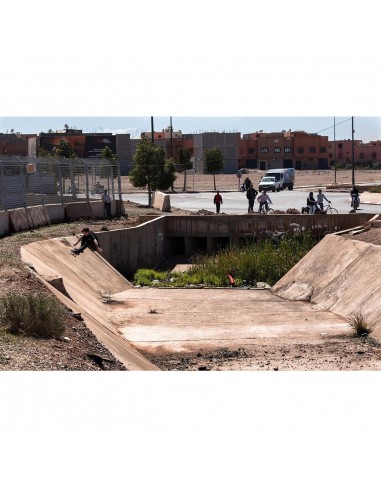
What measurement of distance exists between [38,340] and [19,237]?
16.1m

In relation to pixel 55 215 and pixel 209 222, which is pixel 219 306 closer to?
pixel 55 215

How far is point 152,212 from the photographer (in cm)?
4325

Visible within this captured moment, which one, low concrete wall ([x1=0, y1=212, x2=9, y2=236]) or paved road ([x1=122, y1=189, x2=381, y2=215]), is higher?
low concrete wall ([x1=0, y1=212, x2=9, y2=236])

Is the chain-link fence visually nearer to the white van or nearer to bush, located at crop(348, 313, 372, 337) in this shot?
bush, located at crop(348, 313, 372, 337)

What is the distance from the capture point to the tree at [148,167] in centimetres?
5488

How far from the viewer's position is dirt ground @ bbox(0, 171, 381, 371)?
12.0 metres

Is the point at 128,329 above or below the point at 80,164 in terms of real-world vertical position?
below

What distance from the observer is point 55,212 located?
1405 inches

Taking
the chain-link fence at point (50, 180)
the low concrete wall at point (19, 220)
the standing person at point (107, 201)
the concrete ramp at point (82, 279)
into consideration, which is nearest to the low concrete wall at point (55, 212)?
the chain-link fence at point (50, 180)

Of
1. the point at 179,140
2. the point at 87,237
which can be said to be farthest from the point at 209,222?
the point at 179,140

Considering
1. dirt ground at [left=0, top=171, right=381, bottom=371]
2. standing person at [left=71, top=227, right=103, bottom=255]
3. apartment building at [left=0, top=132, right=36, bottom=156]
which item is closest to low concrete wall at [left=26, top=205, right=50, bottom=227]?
standing person at [left=71, top=227, right=103, bottom=255]

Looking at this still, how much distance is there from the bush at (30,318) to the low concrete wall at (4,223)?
52.1 feet

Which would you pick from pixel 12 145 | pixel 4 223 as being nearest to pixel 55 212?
pixel 4 223

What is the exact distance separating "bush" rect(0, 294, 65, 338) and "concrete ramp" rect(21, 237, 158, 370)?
2.93 meters
